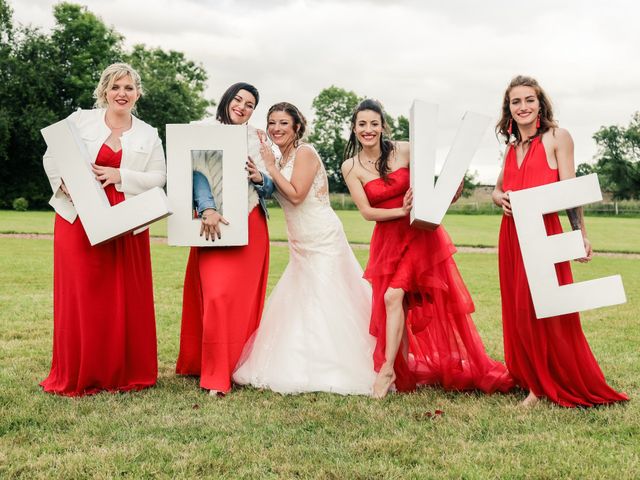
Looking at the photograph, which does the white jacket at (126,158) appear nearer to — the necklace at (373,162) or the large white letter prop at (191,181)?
the large white letter prop at (191,181)

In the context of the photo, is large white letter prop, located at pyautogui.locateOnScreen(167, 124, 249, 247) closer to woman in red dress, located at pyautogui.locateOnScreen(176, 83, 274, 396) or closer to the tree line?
woman in red dress, located at pyautogui.locateOnScreen(176, 83, 274, 396)

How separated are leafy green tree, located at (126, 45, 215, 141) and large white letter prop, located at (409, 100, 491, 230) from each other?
4133 centimetres

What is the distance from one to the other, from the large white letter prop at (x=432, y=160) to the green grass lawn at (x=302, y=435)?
1433mm

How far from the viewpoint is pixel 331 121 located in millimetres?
70438

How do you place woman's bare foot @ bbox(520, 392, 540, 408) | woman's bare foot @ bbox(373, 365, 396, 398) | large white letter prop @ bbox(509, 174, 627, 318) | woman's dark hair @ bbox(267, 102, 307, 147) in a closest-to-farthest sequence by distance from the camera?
large white letter prop @ bbox(509, 174, 627, 318) → woman's bare foot @ bbox(520, 392, 540, 408) → woman's bare foot @ bbox(373, 365, 396, 398) → woman's dark hair @ bbox(267, 102, 307, 147)

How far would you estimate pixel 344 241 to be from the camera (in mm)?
6230

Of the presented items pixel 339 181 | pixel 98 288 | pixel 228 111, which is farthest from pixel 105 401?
pixel 339 181

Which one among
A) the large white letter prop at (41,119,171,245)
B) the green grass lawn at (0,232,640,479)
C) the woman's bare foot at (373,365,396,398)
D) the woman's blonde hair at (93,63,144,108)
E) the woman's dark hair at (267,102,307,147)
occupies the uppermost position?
the woman's blonde hair at (93,63,144,108)

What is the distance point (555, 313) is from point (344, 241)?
203cm

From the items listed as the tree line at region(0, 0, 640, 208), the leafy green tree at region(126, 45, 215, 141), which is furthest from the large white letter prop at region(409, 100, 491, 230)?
the leafy green tree at region(126, 45, 215, 141)

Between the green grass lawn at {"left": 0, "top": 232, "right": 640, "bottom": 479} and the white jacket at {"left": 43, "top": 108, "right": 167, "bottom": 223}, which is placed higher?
the white jacket at {"left": 43, "top": 108, "right": 167, "bottom": 223}

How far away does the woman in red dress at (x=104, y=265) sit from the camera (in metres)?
5.53

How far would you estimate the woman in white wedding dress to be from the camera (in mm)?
5709

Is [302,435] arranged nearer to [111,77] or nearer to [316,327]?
[316,327]
